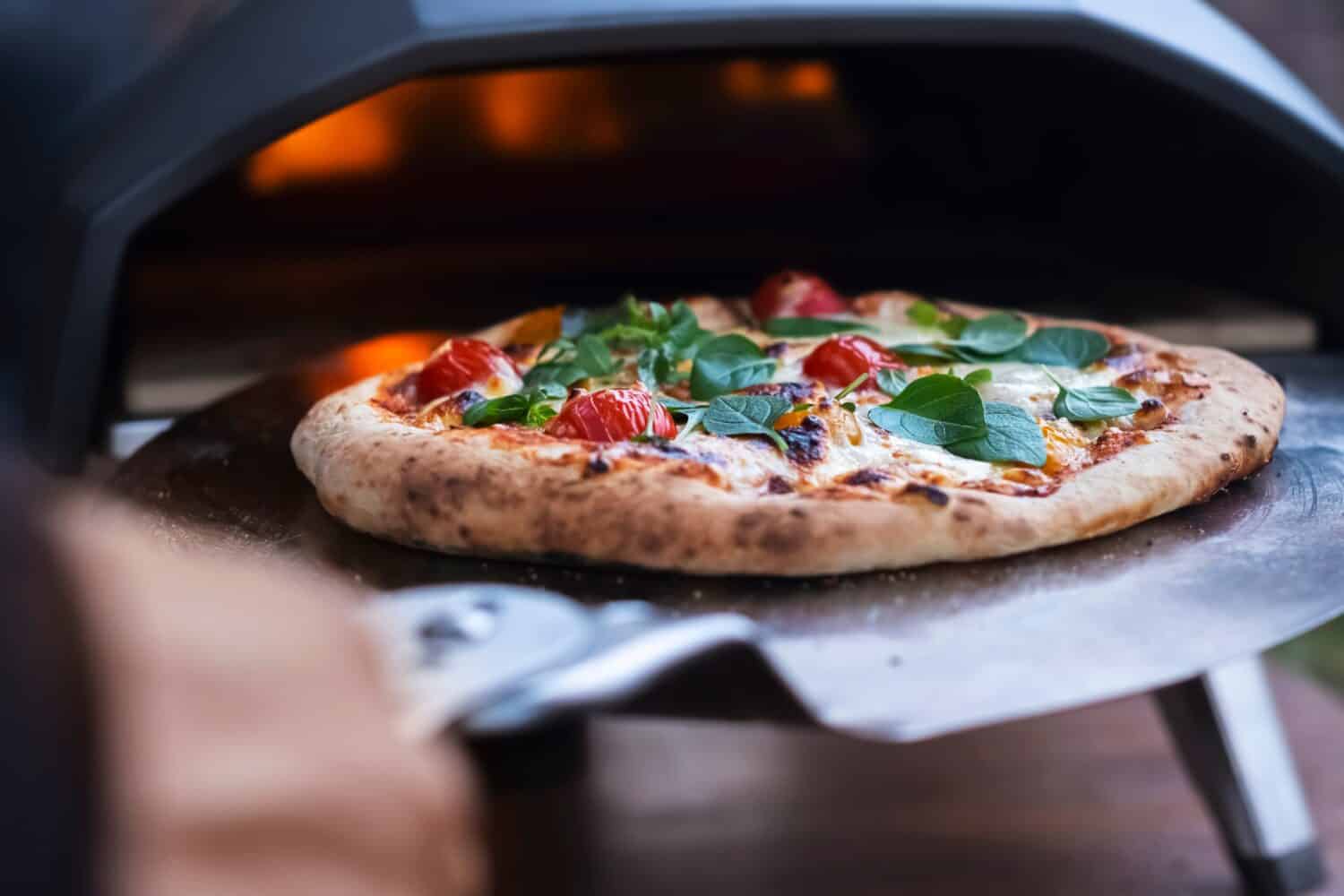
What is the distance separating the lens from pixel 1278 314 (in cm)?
175

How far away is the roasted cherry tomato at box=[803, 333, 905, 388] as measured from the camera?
1.45 meters

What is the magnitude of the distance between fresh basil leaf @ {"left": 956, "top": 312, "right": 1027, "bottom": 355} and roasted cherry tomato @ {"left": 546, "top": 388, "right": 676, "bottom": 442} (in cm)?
43

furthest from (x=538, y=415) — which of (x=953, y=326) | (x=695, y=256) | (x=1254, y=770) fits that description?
(x=695, y=256)

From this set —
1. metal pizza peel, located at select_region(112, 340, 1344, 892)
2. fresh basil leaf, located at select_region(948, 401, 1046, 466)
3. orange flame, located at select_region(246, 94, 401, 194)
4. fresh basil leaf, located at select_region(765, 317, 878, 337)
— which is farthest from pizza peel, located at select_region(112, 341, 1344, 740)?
orange flame, located at select_region(246, 94, 401, 194)

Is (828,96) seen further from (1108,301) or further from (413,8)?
(413,8)

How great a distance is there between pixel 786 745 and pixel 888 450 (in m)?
0.70

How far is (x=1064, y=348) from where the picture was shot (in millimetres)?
1523

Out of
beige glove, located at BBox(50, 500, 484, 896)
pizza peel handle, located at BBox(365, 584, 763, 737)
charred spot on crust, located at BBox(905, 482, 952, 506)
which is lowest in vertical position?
charred spot on crust, located at BBox(905, 482, 952, 506)

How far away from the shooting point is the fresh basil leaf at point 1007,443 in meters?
1.21

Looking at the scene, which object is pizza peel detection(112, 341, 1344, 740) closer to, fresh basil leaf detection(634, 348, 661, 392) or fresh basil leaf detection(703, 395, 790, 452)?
fresh basil leaf detection(703, 395, 790, 452)

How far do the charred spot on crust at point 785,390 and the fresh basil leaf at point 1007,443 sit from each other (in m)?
0.16

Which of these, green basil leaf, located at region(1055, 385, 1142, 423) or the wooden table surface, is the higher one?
green basil leaf, located at region(1055, 385, 1142, 423)

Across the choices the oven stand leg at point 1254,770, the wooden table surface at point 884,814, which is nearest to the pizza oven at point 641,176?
the wooden table surface at point 884,814

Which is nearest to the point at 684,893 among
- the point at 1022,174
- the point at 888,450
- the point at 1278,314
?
the point at 888,450
